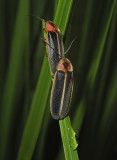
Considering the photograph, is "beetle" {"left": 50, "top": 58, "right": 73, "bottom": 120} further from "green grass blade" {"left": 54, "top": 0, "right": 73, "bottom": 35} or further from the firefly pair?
"green grass blade" {"left": 54, "top": 0, "right": 73, "bottom": 35}

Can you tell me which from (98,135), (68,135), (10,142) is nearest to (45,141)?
(10,142)

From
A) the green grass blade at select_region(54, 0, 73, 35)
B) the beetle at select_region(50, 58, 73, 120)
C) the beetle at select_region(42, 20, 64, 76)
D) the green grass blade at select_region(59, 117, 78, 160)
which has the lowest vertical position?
the green grass blade at select_region(59, 117, 78, 160)

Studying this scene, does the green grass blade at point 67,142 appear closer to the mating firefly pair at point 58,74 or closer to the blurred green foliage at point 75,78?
the mating firefly pair at point 58,74

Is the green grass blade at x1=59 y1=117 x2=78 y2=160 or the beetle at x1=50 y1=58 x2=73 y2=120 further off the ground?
the beetle at x1=50 y1=58 x2=73 y2=120

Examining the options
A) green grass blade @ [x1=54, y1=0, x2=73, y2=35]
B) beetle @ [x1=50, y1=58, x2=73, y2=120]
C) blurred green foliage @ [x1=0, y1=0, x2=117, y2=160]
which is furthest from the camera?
blurred green foliage @ [x1=0, y1=0, x2=117, y2=160]

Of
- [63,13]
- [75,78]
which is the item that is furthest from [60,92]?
[75,78]

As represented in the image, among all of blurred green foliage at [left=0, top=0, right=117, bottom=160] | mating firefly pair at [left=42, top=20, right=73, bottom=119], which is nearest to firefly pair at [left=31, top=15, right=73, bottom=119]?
mating firefly pair at [left=42, top=20, right=73, bottom=119]

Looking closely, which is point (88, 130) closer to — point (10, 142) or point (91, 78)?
point (91, 78)
